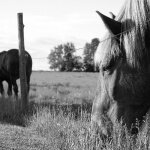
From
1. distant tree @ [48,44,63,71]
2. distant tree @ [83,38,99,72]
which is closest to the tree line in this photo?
distant tree @ [83,38,99,72]

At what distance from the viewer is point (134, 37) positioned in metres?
3.04

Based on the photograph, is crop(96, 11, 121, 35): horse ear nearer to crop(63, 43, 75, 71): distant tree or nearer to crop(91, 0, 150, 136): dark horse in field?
crop(91, 0, 150, 136): dark horse in field

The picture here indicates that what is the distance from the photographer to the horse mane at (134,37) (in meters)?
3.04

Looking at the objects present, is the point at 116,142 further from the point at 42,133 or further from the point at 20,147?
the point at 42,133

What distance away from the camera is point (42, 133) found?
20.0ft

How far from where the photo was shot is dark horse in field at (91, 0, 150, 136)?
3059mm

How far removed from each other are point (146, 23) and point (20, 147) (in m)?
2.98

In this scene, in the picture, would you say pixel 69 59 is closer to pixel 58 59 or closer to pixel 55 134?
pixel 55 134

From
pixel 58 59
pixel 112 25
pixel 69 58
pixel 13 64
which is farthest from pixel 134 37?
pixel 58 59

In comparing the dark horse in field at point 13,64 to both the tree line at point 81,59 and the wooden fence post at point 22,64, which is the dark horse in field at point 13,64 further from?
the wooden fence post at point 22,64

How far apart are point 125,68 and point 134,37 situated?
30 centimetres

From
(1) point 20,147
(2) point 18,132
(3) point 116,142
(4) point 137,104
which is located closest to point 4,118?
(2) point 18,132

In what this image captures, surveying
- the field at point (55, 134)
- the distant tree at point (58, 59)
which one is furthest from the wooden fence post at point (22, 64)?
the distant tree at point (58, 59)

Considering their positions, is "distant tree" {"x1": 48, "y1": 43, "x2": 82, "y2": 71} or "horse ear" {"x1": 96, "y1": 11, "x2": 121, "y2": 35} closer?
"horse ear" {"x1": 96, "y1": 11, "x2": 121, "y2": 35}
